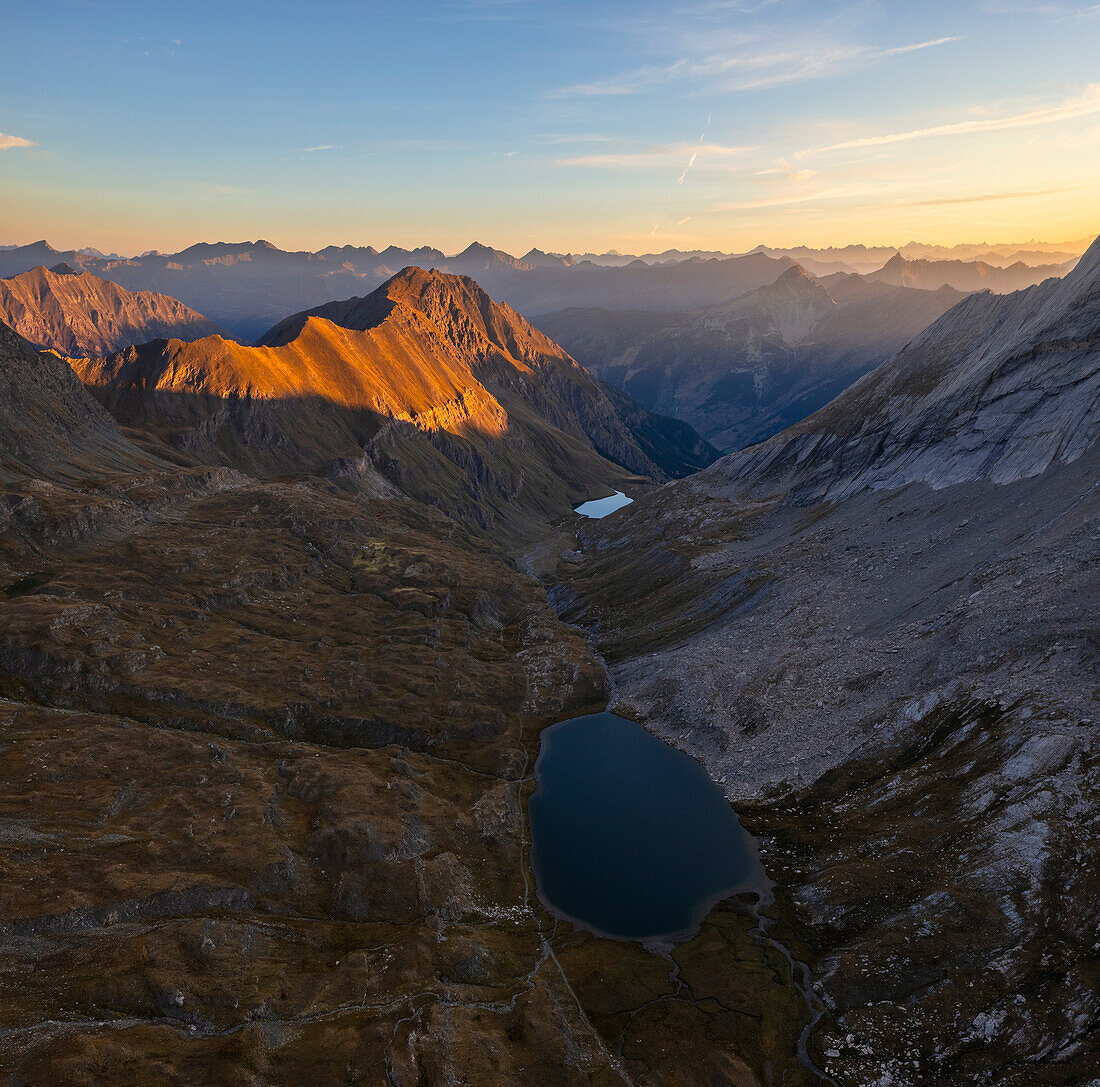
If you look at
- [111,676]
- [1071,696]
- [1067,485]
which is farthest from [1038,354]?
[111,676]

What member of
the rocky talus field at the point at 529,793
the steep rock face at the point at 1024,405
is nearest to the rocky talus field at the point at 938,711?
the rocky talus field at the point at 529,793

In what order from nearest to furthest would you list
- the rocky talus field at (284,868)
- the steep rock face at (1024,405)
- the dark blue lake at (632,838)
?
the rocky talus field at (284,868) → the dark blue lake at (632,838) → the steep rock face at (1024,405)

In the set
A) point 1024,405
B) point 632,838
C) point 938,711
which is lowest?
point 632,838

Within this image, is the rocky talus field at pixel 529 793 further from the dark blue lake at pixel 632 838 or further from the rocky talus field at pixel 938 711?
the dark blue lake at pixel 632 838

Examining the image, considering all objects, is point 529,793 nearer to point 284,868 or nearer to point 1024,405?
point 284,868

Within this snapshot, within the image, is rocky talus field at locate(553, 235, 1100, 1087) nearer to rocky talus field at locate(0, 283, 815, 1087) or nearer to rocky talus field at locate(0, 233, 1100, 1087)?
rocky talus field at locate(0, 233, 1100, 1087)

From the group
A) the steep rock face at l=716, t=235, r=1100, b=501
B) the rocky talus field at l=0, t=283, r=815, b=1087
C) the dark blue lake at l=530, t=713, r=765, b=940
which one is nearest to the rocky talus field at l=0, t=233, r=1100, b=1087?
the rocky talus field at l=0, t=283, r=815, b=1087

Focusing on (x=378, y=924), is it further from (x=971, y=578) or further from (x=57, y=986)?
(x=971, y=578)

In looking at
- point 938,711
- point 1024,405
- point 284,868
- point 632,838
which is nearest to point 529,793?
point 632,838
